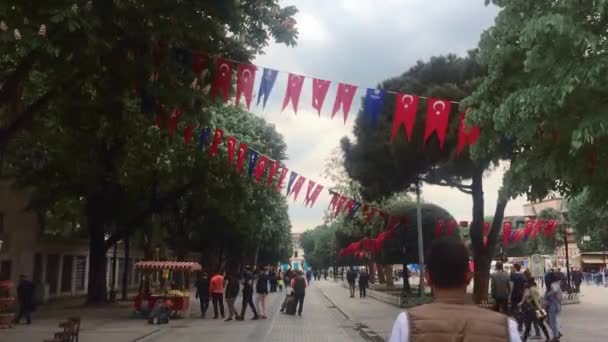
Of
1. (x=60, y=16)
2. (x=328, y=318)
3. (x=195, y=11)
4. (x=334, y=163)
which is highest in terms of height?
(x=334, y=163)

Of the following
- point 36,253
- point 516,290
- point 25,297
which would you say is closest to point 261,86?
point 516,290

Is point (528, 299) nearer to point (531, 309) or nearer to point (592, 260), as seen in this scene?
point (531, 309)

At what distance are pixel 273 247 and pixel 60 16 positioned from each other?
258ft

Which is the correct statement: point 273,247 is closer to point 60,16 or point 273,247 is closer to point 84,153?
point 84,153

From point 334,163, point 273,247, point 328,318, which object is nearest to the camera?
point 328,318

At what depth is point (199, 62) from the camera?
12.4 metres

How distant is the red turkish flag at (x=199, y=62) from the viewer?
12.3 m

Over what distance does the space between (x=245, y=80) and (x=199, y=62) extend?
1014 millimetres

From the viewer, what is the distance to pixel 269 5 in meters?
12.1

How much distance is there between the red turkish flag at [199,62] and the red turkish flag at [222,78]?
0.25 meters

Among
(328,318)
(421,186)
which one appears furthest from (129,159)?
(421,186)

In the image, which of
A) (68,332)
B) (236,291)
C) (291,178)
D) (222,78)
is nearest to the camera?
(222,78)

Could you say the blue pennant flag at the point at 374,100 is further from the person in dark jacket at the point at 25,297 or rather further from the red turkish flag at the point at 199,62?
the person in dark jacket at the point at 25,297

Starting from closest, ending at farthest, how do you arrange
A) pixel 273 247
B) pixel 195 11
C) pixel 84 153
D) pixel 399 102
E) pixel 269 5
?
pixel 195 11 < pixel 269 5 < pixel 399 102 < pixel 84 153 < pixel 273 247
